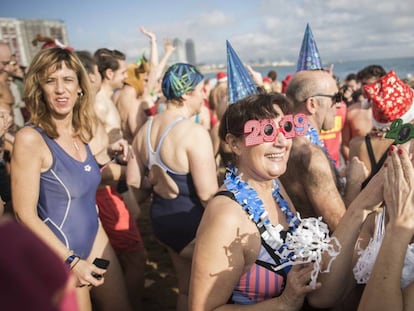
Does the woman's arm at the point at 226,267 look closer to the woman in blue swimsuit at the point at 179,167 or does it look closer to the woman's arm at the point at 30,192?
the woman's arm at the point at 30,192

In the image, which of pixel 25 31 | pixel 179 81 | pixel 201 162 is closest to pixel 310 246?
pixel 201 162

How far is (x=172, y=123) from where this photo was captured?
9.05 ft

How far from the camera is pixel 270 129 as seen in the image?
5.81 ft

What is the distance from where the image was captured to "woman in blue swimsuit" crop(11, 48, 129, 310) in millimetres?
1960

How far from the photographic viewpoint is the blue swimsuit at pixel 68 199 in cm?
208

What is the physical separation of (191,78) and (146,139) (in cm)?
73

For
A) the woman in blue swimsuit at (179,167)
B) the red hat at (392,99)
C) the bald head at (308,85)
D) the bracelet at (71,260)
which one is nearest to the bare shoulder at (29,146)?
the bracelet at (71,260)

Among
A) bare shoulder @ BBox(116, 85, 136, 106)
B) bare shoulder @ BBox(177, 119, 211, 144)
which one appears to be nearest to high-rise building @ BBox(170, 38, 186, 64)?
bare shoulder @ BBox(116, 85, 136, 106)

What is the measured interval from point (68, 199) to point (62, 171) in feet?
0.65

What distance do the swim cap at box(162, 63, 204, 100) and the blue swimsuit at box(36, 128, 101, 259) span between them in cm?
103

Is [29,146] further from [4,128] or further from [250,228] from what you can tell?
[250,228]

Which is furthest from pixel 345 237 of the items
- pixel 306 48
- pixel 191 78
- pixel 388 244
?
pixel 306 48

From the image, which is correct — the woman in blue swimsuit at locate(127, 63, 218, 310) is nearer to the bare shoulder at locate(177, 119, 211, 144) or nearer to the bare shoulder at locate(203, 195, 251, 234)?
the bare shoulder at locate(177, 119, 211, 144)

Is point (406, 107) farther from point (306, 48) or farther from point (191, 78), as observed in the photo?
point (191, 78)
